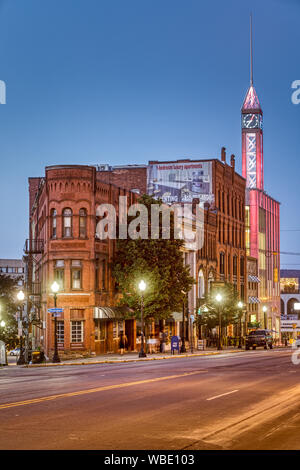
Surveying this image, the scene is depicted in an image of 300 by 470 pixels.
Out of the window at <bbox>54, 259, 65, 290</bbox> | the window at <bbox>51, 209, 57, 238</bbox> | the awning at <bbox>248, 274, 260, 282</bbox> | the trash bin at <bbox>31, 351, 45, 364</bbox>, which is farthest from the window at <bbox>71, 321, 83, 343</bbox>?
the awning at <bbox>248, 274, 260, 282</bbox>

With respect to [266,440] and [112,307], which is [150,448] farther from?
[112,307]

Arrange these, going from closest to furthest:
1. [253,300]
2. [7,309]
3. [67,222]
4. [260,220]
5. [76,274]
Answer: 1. [76,274]
2. [67,222]
3. [7,309]
4. [253,300]
5. [260,220]

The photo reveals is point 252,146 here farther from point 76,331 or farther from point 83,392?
point 83,392

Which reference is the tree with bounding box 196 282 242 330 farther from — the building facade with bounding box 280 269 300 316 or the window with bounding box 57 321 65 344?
the building facade with bounding box 280 269 300 316

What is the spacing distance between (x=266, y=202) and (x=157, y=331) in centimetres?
5746

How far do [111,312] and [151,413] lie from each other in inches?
1417

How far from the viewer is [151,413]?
16.3 metres

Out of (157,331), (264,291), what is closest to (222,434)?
(157,331)

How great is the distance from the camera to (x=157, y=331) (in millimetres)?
62969

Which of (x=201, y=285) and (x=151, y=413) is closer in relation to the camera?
(x=151, y=413)

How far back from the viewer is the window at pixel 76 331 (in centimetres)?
5025

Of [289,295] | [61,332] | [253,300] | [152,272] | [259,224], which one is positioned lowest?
[61,332]

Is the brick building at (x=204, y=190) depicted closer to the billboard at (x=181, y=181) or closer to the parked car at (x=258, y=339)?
the billboard at (x=181, y=181)

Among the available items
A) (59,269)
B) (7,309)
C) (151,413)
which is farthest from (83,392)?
(7,309)
